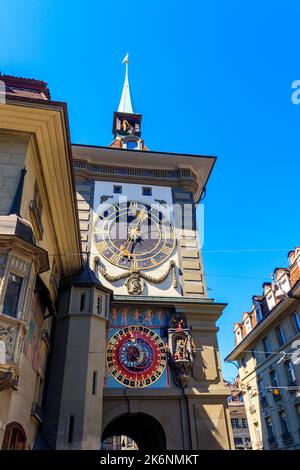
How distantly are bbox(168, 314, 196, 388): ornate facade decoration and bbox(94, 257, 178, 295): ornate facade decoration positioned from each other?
2222 mm

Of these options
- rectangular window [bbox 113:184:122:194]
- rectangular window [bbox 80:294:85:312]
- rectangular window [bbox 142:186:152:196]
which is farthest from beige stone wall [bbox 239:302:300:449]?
rectangular window [bbox 80:294:85:312]

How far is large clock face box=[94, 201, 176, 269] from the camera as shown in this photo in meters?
19.5

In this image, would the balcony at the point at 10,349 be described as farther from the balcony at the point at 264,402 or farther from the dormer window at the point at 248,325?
the dormer window at the point at 248,325

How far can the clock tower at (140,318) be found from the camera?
1433cm

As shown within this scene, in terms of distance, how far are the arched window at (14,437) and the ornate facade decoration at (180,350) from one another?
716 centimetres

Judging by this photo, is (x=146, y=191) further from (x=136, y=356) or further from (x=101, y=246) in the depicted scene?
(x=136, y=356)

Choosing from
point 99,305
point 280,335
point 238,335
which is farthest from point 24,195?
point 238,335

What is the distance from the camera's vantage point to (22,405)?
10.5 meters

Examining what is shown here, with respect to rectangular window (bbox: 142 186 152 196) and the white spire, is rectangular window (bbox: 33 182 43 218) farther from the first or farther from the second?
the white spire

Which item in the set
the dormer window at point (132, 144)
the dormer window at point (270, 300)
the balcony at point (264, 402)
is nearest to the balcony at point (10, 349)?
the dormer window at point (132, 144)
